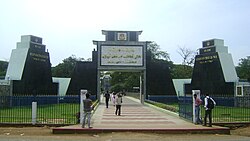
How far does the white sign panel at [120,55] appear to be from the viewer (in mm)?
43344

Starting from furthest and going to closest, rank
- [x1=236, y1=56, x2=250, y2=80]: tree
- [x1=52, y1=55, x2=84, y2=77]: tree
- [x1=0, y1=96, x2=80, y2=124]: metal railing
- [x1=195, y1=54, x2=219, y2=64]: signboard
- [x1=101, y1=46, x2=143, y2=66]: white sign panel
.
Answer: [x1=52, y1=55, x2=84, y2=77]: tree
[x1=236, y1=56, x2=250, y2=80]: tree
[x1=101, y1=46, x2=143, y2=66]: white sign panel
[x1=195, y1=54, x2=219, y2=64]: signboard
[x1=0, y1=96, x2=80, y2=124]: metal railing

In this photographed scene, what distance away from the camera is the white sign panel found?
43344 millimetres

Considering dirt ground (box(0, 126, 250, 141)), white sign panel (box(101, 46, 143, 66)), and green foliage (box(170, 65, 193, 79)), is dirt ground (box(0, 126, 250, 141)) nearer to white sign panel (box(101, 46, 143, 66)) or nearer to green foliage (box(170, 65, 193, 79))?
white sign panel (box(101, 46, 143, 66))

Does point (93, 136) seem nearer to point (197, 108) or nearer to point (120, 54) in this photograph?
point (197, 108)

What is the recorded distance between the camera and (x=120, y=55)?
43.4 meters

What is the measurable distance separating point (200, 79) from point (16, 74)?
2282 centimetres

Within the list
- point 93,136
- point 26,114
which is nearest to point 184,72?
point 26,114

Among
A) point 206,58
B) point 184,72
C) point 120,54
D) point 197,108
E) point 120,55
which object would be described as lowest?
point 197,108

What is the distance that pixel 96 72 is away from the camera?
146ft

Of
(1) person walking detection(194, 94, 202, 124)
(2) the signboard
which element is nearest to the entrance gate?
(2) the signboard

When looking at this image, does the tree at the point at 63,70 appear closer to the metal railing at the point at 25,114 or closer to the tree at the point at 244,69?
the tree at the point at 244,69

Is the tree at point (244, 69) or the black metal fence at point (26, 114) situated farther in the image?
the tree at point (244, 69)

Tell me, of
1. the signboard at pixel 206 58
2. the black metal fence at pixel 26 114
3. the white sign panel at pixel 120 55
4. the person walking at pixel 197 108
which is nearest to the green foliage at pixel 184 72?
the signboard at pixel 206 58

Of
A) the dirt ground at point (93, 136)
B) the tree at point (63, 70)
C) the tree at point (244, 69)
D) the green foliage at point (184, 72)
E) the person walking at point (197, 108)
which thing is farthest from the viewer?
the tree at point (63, 70)
